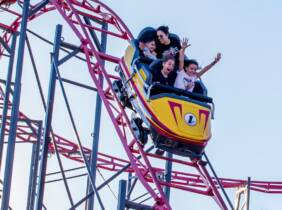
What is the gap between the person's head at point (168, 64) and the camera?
5.88 meters

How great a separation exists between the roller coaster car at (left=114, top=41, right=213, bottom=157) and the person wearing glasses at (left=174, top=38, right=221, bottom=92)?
0.27 metres

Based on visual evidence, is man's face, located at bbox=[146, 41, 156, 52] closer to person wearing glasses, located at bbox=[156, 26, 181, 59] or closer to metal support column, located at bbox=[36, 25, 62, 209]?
person wearing glasses, located at bbox=[156, 26, 181, 59]

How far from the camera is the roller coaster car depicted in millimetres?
5402

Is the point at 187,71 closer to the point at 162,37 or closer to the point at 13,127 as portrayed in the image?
the point at 162,37

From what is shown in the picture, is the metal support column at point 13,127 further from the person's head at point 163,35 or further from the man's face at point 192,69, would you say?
the man's face at point 192,69

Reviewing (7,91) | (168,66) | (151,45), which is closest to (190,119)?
(168,66)

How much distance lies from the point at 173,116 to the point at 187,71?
35.6 inches

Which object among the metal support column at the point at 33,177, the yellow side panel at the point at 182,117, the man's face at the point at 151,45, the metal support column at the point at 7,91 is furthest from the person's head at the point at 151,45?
the metal support column at the point at 33,177

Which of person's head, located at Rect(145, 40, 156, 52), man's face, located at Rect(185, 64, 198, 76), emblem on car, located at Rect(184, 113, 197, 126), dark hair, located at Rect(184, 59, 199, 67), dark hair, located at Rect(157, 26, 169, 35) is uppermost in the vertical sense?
dark hair, located at Rect(157, 26, 169, 35)

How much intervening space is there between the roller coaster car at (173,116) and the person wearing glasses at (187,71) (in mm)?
266

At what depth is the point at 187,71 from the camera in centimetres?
623

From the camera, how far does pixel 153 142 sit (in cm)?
553

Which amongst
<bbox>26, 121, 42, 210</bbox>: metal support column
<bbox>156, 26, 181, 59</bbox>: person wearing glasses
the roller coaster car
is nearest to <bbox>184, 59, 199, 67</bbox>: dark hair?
<bbox>156, 26, 181, 59</bbox>: person wearing glasses

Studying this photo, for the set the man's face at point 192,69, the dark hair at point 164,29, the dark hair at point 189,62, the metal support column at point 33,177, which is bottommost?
the metal support column at point 33,177
